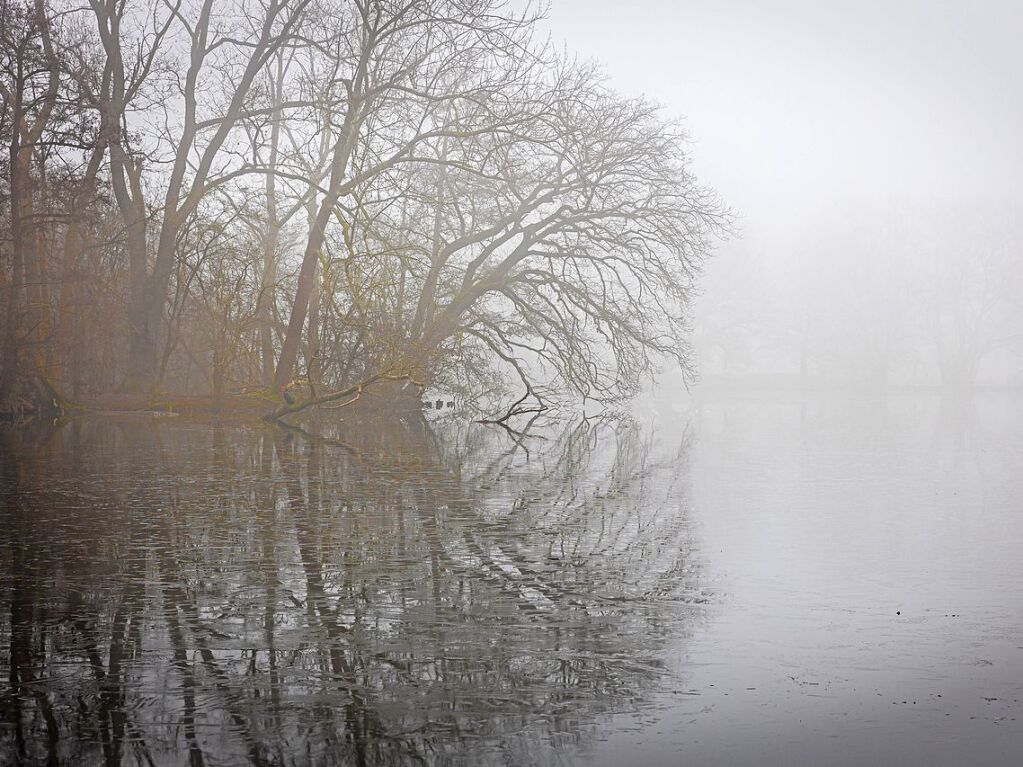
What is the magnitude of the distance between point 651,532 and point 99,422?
16.5 meters

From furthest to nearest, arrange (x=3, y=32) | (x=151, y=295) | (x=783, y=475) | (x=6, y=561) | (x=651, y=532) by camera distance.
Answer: (x=151, y=295)
(x=3, y=32)
(x=783, y=475)
(x=651, y=532)
(x=6, y=561)

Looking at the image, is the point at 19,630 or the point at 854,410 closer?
the point at 19,630

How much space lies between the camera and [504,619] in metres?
6.13

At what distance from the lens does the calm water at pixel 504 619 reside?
4.31 m

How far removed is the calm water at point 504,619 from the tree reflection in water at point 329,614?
2 cm

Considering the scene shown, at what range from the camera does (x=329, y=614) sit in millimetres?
6219

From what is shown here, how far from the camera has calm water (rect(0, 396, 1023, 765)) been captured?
4312mm

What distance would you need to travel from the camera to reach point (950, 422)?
2778cm

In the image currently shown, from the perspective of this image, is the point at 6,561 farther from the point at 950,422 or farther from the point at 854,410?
the point at 854,410

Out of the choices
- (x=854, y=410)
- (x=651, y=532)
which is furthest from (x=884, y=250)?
(x=651, y=532)

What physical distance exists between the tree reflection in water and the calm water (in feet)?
0.08

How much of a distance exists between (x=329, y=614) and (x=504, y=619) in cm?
97

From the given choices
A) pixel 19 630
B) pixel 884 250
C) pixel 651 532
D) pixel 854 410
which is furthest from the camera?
pixel 884 250

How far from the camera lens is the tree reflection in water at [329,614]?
4297 millimetres
